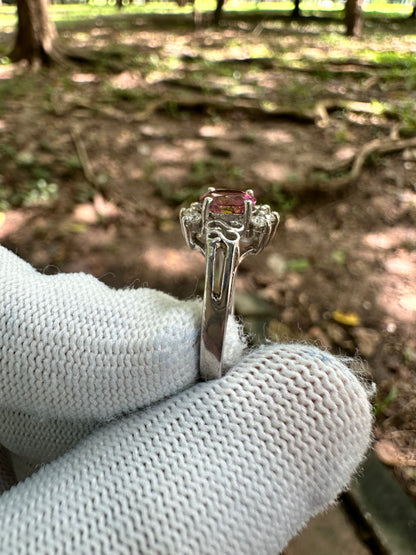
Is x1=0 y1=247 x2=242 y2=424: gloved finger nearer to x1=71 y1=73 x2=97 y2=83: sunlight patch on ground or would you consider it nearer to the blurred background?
the blurred background

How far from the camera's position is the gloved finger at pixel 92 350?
59 cm

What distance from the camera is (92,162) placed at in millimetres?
2957

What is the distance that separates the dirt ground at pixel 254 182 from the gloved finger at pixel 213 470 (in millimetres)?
758

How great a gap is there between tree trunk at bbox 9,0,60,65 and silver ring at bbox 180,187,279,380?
196 inches

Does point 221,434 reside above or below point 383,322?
above

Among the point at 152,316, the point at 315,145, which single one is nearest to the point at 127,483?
→ the point at 152,316

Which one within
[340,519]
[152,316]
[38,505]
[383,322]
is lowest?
[340,519]

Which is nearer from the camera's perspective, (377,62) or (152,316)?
(152,316)

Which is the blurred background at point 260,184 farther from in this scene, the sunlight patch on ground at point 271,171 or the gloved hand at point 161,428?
the gloved hand at point 161,428

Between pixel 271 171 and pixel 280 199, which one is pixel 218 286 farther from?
pixel 271 171

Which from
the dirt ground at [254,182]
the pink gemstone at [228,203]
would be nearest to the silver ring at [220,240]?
the pink gemstone at [228,203]

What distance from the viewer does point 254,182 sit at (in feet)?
9.00

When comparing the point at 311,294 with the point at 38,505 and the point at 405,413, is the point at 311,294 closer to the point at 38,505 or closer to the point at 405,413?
the point at 405,413

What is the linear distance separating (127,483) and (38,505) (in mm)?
114
